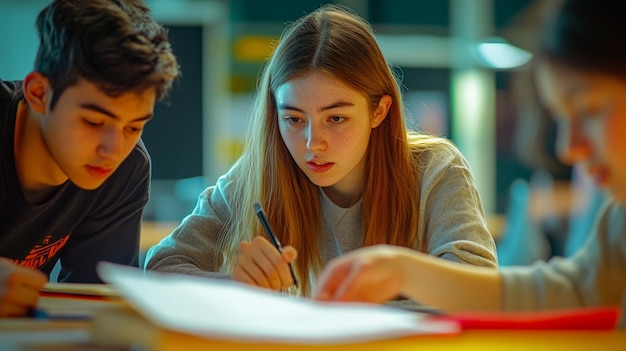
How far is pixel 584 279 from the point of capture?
3.16 ft

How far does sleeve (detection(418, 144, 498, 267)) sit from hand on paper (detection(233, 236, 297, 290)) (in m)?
0.30

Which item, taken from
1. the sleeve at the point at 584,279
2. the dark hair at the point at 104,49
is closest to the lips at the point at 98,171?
the dark hair at the point at 104,49

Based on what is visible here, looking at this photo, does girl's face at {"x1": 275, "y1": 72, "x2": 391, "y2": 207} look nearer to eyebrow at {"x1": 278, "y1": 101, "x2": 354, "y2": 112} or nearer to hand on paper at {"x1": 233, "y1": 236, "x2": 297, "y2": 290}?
eyebrow at {"x1": 278, "y1": 101, "x2": 354, "y2": 112}

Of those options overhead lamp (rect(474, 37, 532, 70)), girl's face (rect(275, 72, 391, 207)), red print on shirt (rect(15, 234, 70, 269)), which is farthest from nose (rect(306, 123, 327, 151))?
overhead lamp (rect(474, 37, 532, 70))

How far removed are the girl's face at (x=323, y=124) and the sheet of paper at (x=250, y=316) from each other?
776mm

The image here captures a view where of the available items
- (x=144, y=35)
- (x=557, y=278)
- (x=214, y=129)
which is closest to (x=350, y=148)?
(x=144, y=35)

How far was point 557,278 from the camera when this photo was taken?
38.1 inches

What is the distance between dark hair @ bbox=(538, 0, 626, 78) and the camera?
0.85m

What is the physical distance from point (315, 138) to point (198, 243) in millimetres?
281

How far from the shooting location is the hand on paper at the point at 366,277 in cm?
91

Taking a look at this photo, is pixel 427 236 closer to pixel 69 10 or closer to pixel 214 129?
pixel 69 10

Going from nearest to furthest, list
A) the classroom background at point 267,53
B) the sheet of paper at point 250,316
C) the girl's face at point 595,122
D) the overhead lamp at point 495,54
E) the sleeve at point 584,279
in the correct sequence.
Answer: the sheet of paper at point 250,316 < the girl's face at point 595,122 < the sleeve at point 584,279 < the classroom background at point 267,53 < the overhead lamp at point 495,54

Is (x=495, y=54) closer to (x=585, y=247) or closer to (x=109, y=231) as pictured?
(x=109, y=231)

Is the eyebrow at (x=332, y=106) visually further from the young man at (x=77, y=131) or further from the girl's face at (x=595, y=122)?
the girl's face at (x=595, y=122)
